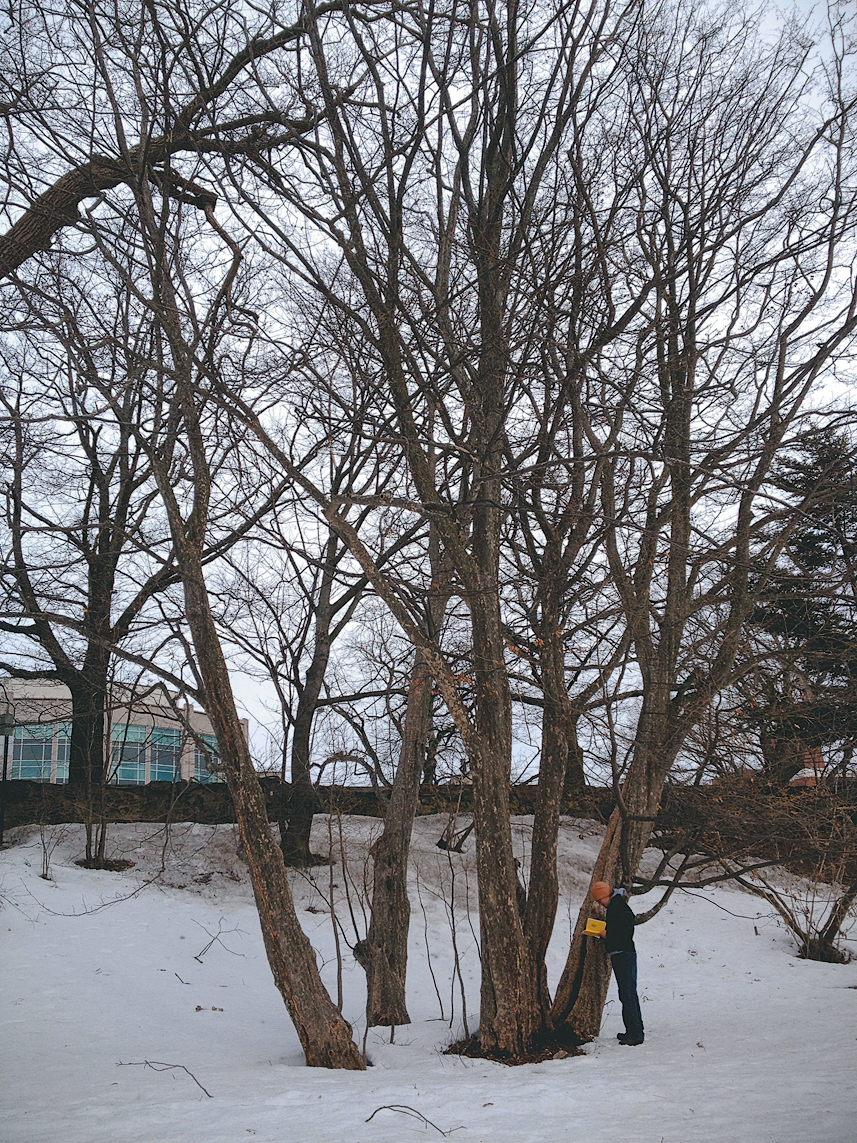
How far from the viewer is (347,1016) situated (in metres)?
9.02

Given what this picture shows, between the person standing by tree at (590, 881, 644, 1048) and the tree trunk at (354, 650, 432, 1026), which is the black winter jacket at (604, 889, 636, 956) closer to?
the person standing by tree at (590, 881, 644, 1048)

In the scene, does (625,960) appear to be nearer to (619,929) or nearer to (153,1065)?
(619,929)

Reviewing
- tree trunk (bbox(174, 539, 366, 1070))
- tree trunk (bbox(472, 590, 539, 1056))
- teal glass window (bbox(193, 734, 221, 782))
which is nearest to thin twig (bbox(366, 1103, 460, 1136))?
tree trunk (bbox(174, 539, 366, 1070))

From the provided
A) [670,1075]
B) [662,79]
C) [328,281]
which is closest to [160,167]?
[328,281]

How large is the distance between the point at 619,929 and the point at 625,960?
0.31 m

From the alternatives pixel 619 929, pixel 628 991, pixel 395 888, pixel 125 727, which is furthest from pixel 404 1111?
pixel 125 727

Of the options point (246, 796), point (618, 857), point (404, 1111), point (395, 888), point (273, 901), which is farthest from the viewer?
point (395, 888)

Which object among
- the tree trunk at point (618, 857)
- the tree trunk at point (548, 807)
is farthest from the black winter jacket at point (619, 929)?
the tree trunk at point (548, 807)

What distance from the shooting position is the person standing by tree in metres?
7.23

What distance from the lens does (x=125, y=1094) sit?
17.6 ft

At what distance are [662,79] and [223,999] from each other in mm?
10999

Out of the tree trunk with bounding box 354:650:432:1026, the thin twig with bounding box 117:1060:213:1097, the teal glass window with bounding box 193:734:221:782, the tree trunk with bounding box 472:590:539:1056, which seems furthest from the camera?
the teal glass window with bounding box 193:734:221:782

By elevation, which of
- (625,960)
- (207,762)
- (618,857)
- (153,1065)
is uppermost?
(207,762)

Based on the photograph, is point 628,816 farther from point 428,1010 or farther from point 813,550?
point 813,550
